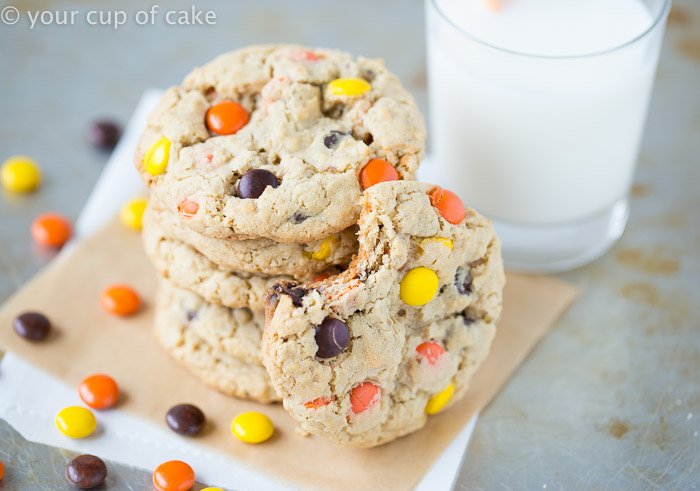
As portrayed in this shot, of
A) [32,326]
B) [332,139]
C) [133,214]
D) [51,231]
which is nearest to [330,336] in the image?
[332,139]

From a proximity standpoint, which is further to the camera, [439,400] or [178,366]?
[178,366]

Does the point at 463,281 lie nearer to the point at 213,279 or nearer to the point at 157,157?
the point at 213,279

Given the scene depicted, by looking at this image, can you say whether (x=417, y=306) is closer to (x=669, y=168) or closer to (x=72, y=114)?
(x=669, y=168)

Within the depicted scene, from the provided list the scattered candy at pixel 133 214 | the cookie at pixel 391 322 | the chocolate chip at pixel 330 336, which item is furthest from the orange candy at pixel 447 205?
the scattered candy at pixel 133 214

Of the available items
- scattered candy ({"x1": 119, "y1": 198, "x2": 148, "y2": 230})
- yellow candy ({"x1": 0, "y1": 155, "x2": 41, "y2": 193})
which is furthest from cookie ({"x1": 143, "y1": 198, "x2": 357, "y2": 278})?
yellow candy ({"x1": 0, "y1": 155, "x2": 41, "y2": 193})

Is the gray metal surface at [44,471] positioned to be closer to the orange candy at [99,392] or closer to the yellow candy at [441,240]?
the orange candy at [99,392]

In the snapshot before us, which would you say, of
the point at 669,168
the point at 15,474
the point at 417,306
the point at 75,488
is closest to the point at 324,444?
the point at 417,306
